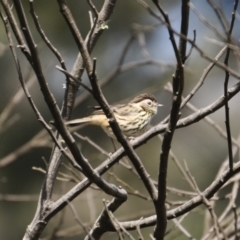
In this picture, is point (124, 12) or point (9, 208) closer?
point (9, 208)

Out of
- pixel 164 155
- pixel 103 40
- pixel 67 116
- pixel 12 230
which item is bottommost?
pixel 12 230

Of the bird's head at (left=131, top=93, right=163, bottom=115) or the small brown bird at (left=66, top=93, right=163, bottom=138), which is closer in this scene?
the small brown bird at (left=66, top=93, right=163, bottom=138)

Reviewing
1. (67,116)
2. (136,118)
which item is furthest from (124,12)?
(67,116)

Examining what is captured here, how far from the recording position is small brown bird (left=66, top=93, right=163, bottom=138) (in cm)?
473

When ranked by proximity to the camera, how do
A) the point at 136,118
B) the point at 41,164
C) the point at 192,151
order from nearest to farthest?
the point at 136,118 → the point at 41,164 → the point at 192,151

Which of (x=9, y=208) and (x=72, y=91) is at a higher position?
(x=72, y=91)

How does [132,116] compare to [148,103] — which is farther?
[148,103]

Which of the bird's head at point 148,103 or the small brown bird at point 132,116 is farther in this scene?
the bird's head at point 148,103

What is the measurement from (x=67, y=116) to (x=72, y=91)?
13 cm

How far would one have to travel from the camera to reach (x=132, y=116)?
16.2 feet

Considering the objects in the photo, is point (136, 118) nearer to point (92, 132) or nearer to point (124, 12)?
point (92, 132)

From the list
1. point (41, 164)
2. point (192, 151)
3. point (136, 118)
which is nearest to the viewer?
point (136, 118)

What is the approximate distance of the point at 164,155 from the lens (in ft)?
7.17

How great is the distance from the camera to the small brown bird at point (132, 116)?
15.5ft
